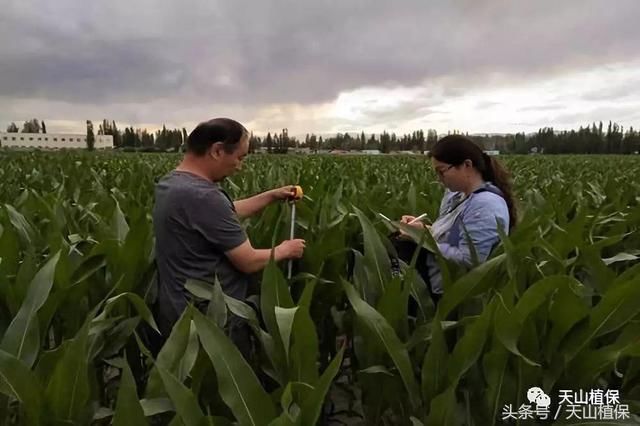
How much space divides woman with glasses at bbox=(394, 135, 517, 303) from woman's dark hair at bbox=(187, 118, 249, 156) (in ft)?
3.03

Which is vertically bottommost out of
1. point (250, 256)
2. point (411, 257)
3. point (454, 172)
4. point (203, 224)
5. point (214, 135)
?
point (411, 257)

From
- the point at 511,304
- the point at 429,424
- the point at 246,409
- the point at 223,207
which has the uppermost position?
the point at 223,207

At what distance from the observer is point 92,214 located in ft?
10.3

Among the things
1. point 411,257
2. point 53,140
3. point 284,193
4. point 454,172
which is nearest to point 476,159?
point 454,172

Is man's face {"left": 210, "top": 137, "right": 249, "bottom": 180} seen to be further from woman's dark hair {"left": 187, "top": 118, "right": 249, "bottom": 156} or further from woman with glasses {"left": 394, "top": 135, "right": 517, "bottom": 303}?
woman with glasses {"left": 394, "top": 135, "right": 517, "bottom": 303}

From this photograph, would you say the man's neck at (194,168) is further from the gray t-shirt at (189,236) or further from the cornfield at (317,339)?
the cornfield at (317,339)

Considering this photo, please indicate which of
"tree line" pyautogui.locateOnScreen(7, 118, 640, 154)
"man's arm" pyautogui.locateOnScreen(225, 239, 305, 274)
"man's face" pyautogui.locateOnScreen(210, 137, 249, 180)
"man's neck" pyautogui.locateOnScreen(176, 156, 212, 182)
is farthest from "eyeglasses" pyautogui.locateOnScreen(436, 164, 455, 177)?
"tree line" pyautogui.locateOnScreen(7, 118, 640, 154)

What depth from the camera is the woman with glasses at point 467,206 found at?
238 cm

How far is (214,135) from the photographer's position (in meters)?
2.06

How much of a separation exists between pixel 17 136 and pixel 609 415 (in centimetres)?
7148

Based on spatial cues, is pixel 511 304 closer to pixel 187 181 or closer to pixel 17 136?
pixel 187 181

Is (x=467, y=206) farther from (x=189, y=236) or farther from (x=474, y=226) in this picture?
(x=189, y=236)

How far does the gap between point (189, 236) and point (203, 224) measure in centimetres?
9

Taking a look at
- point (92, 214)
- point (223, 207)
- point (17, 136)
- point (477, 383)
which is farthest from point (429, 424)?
point (17, 136)
